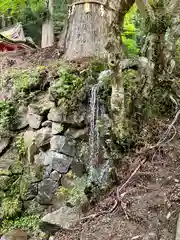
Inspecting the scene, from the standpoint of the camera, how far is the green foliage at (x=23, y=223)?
215 inches

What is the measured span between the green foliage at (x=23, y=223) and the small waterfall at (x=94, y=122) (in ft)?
4.89

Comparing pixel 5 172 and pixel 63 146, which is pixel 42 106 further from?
pixel 5 172

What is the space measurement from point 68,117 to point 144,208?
232 centimetres

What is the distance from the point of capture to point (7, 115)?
21.2ft

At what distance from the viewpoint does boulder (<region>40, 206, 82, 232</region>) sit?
439 cm

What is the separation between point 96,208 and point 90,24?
182 inches

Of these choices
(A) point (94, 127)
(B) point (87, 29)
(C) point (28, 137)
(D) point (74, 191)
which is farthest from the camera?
(B) point (87, 29)

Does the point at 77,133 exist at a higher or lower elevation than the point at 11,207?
higher

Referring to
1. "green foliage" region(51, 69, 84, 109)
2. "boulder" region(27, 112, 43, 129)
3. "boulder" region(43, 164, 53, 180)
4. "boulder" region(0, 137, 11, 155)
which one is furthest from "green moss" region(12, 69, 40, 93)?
"boulder" region(43, 164, 53, 180)

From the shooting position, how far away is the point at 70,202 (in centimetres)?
488

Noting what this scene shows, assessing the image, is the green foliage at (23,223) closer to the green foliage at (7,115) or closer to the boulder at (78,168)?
the boulder at (78,168)

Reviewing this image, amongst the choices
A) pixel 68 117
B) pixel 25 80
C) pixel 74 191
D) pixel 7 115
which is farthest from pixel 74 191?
pixel 25 80

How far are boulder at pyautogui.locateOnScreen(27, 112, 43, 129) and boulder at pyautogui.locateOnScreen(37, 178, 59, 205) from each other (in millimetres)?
1109

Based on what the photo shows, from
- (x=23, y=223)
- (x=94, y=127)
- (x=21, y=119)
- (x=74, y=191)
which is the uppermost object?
(x=94, y=127)
